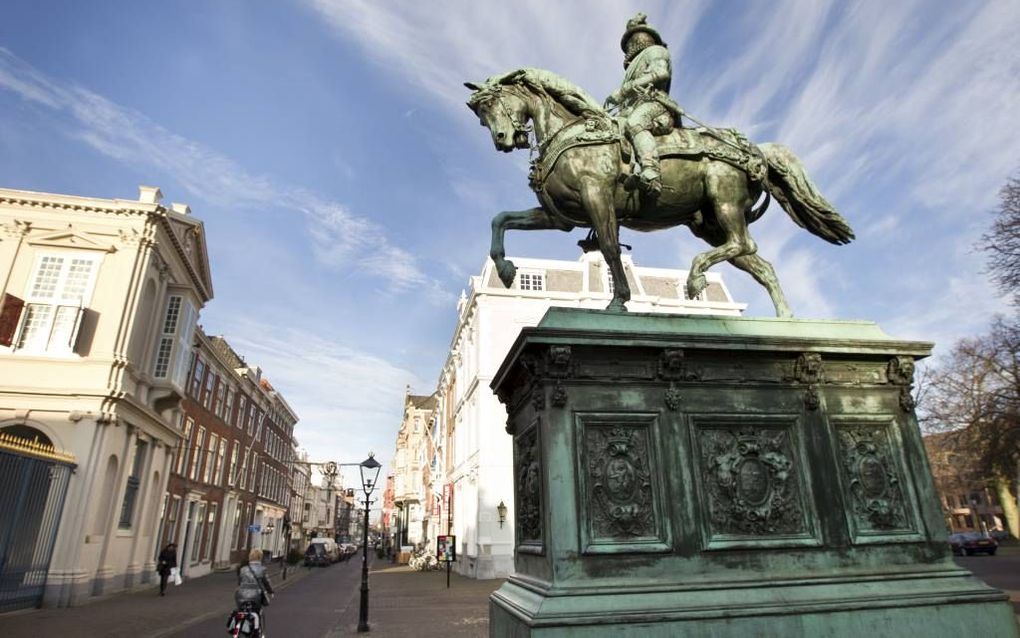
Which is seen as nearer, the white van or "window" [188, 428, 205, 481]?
"window" [188, 428, 205, 481]

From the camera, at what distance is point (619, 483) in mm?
4250

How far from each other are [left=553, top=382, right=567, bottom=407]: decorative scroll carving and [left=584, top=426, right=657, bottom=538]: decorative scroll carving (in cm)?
29

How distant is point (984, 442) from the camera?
27625 mm

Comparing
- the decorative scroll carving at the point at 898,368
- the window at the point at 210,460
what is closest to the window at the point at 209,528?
the window at the point at 210,460

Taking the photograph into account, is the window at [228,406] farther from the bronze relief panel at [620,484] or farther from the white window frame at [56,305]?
the bronze relief panel at [620,484]

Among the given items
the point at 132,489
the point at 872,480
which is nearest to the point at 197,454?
the point at 132,489

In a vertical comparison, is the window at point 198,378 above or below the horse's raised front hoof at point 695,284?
above

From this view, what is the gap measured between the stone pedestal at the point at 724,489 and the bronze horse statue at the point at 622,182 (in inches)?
32.4

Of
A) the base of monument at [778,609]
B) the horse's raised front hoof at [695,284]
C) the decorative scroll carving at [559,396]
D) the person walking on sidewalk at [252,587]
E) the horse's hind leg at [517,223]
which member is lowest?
the person walking on sidewalk at [252,587]

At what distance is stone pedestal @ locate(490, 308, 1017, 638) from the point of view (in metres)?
3.93

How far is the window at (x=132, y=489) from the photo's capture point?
20.3m

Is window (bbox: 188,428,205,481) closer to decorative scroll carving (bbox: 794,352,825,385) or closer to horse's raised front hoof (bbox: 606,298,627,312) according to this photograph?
horse's raised front hoof (bbox: 606,298,627,312)

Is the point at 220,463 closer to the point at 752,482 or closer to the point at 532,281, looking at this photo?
the point at 532,281

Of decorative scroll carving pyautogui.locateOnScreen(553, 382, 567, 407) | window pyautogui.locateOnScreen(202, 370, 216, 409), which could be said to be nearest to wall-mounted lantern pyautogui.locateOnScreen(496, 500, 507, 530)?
window pyautogui.locateOnScreen(202, 370, 216, 409)
